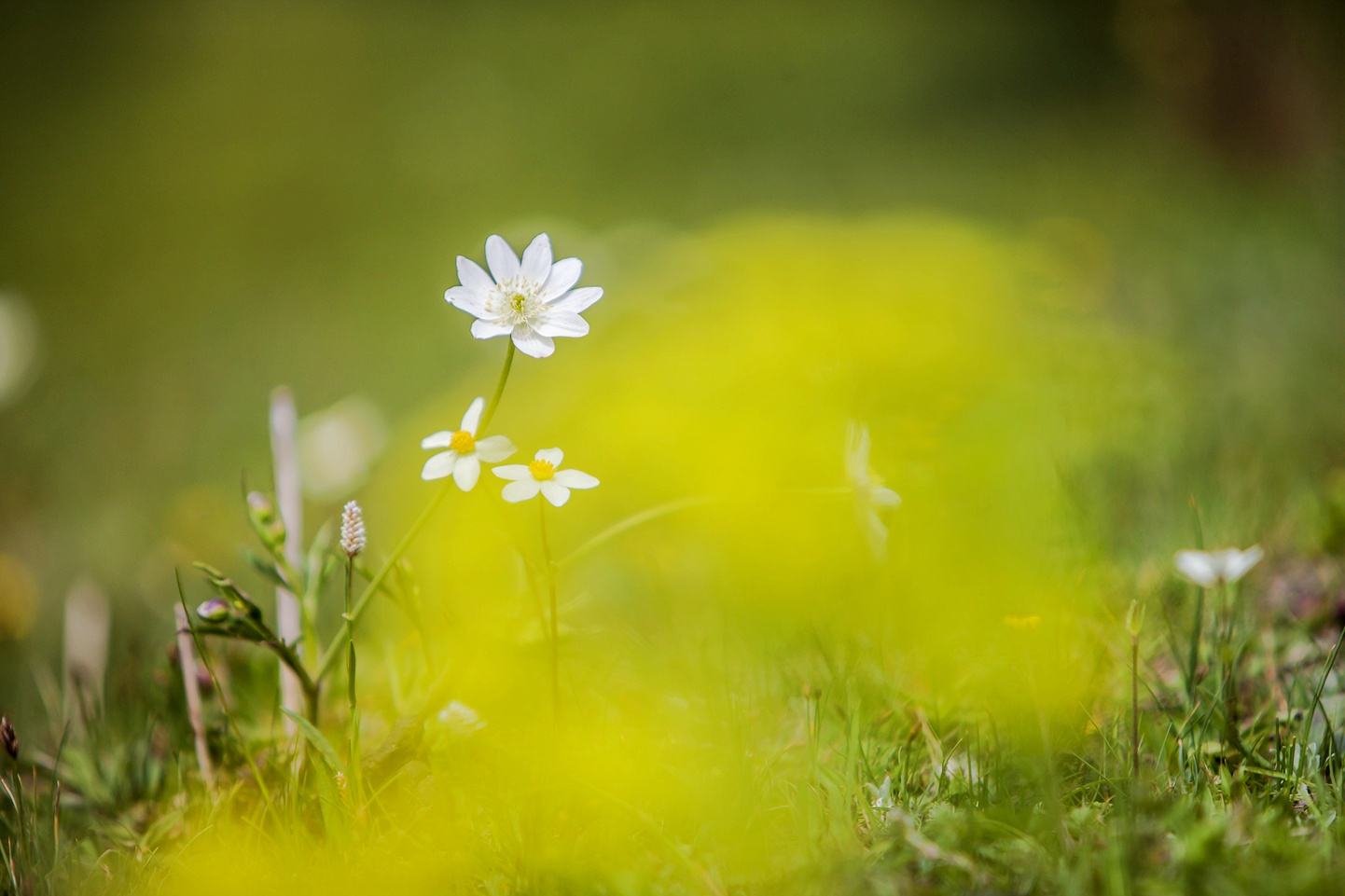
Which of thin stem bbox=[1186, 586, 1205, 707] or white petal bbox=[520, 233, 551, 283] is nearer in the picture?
white petal bbox=[520, 233, 551, 283]

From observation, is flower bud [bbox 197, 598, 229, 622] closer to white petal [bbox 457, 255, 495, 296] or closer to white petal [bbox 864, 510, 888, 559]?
white petal [bbox 457, 255, 495, 296]

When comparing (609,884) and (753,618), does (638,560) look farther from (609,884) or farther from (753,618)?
(609,884)

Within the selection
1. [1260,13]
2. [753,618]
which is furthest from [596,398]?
[1260,13]

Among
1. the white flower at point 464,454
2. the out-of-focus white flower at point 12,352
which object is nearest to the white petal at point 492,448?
the white flower at point 464,454

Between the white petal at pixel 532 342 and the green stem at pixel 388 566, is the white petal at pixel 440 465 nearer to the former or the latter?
the green stem at pixel 388 566

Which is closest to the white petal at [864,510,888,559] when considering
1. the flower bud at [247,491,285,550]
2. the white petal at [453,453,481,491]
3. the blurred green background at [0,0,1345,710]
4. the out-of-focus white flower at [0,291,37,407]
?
the white petal at [453,453,481,491]
